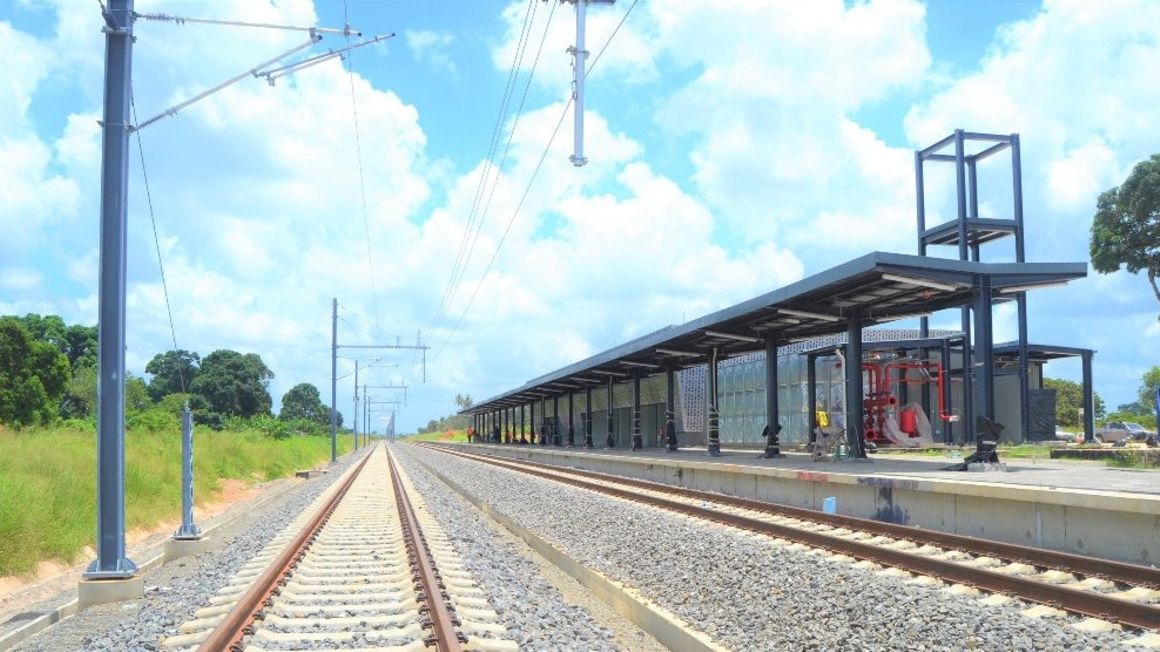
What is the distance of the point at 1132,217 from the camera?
3931 centimetres

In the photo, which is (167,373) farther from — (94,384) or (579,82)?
(579,82)

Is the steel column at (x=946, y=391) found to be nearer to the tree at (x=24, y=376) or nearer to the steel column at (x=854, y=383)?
the steel column at (x=854, y=383)

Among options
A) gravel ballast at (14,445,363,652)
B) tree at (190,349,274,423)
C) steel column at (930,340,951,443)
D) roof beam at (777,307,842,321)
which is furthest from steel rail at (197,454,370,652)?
tree at (190,349,274,423)

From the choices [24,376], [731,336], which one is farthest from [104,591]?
[24,376]

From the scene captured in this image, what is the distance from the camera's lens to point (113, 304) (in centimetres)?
1009

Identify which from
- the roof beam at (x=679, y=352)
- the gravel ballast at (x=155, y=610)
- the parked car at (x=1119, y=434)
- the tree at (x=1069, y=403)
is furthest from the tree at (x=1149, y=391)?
the gravel ballast at (x=155, y=610)

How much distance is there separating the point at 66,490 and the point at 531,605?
36.5ft

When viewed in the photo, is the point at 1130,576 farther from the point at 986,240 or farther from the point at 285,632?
the point at 986,240

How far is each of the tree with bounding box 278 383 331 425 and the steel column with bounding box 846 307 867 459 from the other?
144297 mm

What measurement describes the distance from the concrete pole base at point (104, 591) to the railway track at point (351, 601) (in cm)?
96

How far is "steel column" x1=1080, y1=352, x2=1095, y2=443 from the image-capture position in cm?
3966

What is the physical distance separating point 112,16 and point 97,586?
588 centimetres

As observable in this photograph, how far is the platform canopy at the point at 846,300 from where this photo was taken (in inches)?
727

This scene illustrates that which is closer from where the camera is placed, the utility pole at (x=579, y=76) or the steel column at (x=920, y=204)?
the utility pole at (x=579, y=76)
